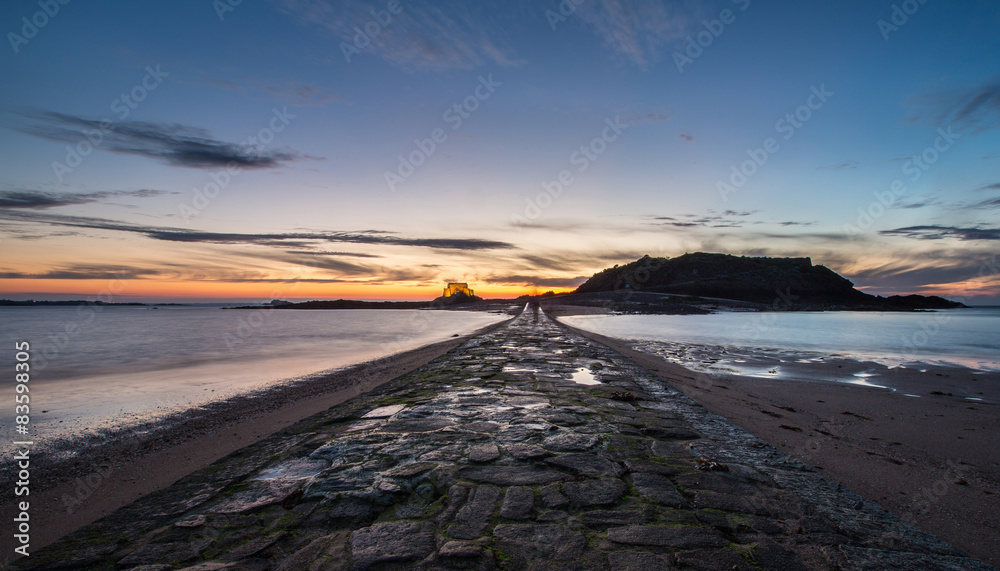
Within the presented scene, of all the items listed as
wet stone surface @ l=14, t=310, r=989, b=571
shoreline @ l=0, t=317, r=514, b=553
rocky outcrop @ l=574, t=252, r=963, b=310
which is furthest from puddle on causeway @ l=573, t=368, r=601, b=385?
rocky outcrop @ l=574, t=252, r=963, b=310

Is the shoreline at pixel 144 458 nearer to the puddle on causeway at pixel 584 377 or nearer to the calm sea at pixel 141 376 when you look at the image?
the calm sea at pixel 141 376

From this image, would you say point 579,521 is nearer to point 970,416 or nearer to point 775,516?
point 775,516

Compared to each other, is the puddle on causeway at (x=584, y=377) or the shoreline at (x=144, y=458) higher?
the puddle on causeway at (x=584, y=377)

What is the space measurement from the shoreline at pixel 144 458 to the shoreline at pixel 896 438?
617cm

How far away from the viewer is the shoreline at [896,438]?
123 inches

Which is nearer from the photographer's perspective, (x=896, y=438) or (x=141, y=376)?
(x=896, y=438)

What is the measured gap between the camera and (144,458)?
4.73 meters

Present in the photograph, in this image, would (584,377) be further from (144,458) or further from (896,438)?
(144,458)

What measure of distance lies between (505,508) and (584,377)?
184 inches

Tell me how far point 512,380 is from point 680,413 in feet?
8.55

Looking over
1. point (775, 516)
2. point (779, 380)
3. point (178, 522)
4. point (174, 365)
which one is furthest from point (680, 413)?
point (174, 365)

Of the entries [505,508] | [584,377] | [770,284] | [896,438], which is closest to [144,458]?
[505,508]

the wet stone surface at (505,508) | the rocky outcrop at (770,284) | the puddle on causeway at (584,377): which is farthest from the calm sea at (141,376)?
the rocky outcrop at (770,284)

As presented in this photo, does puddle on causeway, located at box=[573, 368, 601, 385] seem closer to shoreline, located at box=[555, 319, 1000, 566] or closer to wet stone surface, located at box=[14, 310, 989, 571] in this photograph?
shoreline, located at box=[555, 319, 1000, 566]
